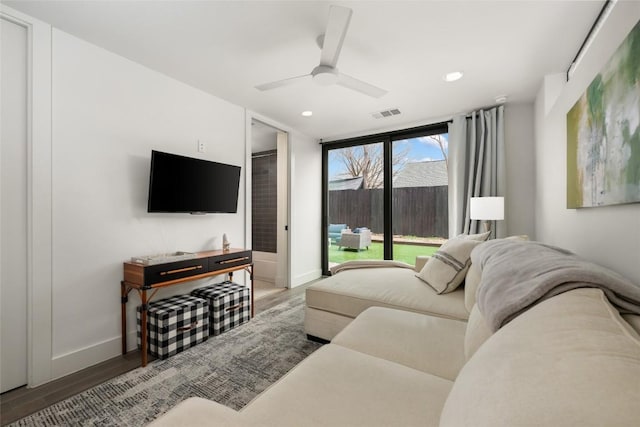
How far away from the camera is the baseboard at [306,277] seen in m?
4.21

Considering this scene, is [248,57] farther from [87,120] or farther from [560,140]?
[560,140]

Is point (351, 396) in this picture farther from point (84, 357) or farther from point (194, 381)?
point (84, 357)

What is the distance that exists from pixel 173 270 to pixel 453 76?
306cm

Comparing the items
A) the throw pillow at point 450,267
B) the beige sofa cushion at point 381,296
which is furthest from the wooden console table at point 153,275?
the throw pillow at point 450,267

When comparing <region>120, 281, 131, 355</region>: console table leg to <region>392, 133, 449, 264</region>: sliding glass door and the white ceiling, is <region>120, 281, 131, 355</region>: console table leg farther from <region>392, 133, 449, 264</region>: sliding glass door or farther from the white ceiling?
<region>392, 133, 449, 264</region>: sliding glass door

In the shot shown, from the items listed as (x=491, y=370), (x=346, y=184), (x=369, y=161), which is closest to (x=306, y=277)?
(x=346, y=184)

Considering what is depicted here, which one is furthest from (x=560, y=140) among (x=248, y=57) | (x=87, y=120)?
(x=87, y=120)

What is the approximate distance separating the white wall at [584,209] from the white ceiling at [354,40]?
38 centimetres

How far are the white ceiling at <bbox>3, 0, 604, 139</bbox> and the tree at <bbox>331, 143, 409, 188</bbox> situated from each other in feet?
4.01

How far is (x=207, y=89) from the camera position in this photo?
2.85 metres

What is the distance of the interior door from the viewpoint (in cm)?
172

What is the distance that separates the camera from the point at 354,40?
2029 millimetres

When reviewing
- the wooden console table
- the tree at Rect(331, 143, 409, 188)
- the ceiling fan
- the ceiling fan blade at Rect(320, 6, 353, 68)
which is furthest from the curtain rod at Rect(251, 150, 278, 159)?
the ceiling fan blade at Rect(320, 6, 353, 68)

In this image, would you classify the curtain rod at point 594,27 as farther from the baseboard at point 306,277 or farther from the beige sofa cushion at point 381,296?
the baseboard at point 306,277
